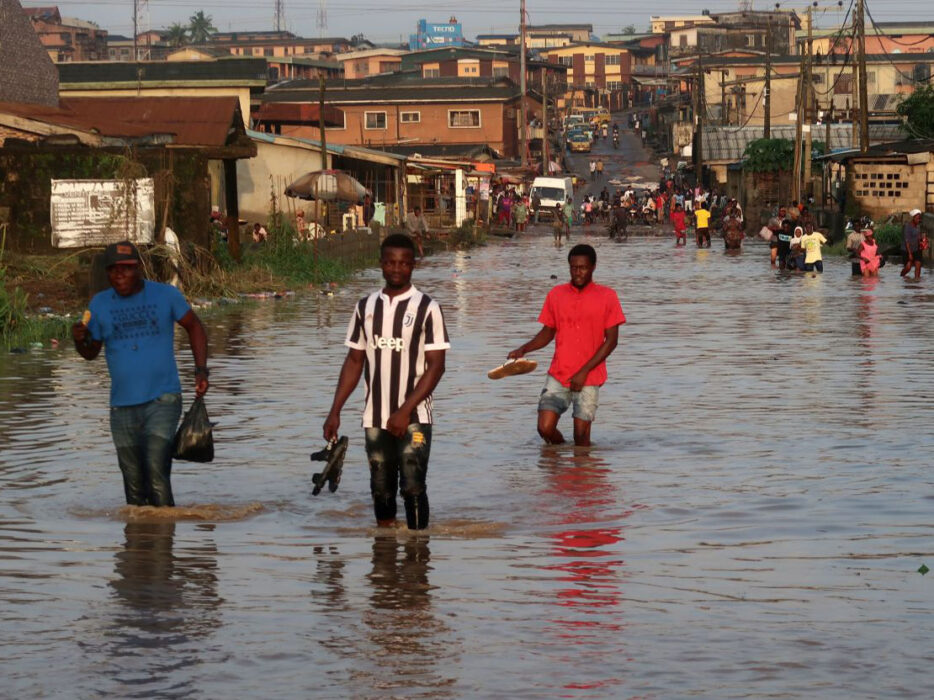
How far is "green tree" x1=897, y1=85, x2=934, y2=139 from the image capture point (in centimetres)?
6378

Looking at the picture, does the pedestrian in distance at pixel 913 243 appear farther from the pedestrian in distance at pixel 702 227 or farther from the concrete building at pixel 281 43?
the concrete building at pixel 281 43

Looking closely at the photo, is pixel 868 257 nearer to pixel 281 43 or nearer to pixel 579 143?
pixel 579 143

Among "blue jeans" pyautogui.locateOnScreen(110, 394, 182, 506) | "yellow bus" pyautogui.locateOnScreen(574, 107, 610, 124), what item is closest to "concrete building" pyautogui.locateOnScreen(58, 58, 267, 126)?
"blue jeans" pyautogui.locateOnScreen(110, 394, 182, 506)

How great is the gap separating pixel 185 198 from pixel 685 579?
70.5 feet

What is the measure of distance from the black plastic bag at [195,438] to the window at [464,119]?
80977 mm

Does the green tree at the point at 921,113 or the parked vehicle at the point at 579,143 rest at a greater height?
the parked vehicle at the point at 579,143

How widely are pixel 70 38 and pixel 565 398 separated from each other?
146939 millimetres

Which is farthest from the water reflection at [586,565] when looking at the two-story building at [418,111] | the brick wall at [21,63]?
the two-story building at [418,111]

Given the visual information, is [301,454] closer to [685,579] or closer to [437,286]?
[685,579]

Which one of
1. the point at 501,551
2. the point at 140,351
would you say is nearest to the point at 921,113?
the point at 501,551

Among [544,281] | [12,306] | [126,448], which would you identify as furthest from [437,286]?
[126,448]

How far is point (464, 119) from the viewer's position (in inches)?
3529

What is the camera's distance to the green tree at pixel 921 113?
63781 millimetres

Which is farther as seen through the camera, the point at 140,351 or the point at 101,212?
the point at 101,212
